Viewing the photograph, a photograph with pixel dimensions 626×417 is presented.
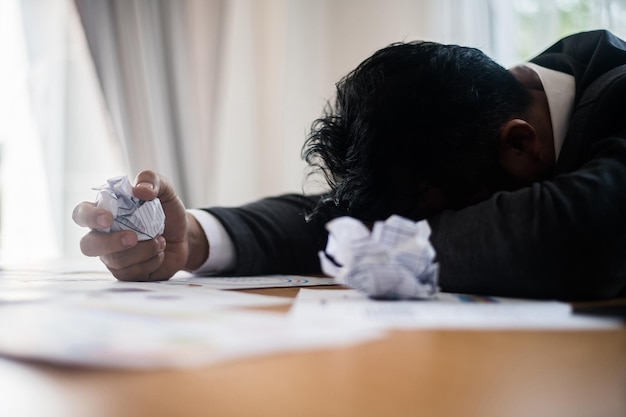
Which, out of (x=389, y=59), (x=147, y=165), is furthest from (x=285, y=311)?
(x=147, y=165)

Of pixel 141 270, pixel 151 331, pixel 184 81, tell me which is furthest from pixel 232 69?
pixel 151 331

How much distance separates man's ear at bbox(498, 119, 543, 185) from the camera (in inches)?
29.1

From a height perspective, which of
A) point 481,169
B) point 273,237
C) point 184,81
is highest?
point 184,81

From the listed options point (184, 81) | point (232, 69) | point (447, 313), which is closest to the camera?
point (447, 313)

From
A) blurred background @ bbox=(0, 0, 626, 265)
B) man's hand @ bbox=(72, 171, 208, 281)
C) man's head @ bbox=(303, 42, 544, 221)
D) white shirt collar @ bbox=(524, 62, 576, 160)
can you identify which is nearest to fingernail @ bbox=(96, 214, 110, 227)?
man's hand @ bbox=(72, 171, 208, 281)

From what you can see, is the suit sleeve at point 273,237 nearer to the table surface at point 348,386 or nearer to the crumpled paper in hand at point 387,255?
the crumpled paper in hand at point 387,255

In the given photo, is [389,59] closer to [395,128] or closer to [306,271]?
[395,128]

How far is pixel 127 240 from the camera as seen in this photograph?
2.38 feet

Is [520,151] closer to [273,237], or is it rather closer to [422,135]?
[422,135]

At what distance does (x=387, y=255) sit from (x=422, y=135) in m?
0.25

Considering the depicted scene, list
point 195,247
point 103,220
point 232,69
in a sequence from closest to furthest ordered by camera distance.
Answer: point 103,220, point 195,247, point 232,69

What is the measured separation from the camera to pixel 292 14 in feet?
7.82

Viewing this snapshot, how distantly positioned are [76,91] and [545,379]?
6.75 feet

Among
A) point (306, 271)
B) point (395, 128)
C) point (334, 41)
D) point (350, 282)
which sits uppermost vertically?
point (334, 41)
